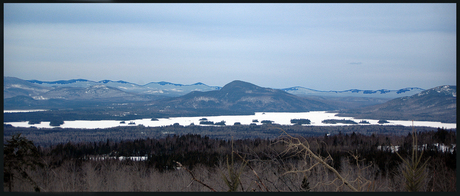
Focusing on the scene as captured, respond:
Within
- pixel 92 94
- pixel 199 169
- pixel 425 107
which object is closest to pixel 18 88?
pixel 92 94

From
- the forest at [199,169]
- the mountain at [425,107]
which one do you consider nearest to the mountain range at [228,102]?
the mountain at [425,107]

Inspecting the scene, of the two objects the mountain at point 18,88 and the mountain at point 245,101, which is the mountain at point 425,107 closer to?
the mountain at point 245,101

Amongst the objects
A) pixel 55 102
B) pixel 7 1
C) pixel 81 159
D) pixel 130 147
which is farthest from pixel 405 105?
pixel 55 102

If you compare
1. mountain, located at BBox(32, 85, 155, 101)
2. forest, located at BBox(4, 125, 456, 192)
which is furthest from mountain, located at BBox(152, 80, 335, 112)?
forest, located at BBox(4, 125, 456, 192)

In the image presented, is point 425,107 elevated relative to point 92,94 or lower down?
lower down

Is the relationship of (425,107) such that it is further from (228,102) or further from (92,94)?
(92,94)

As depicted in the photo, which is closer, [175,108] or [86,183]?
[86,183]

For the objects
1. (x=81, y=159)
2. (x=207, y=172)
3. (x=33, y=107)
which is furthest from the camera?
(x=33, y=107)

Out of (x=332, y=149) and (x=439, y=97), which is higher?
(x=439, y=97)
